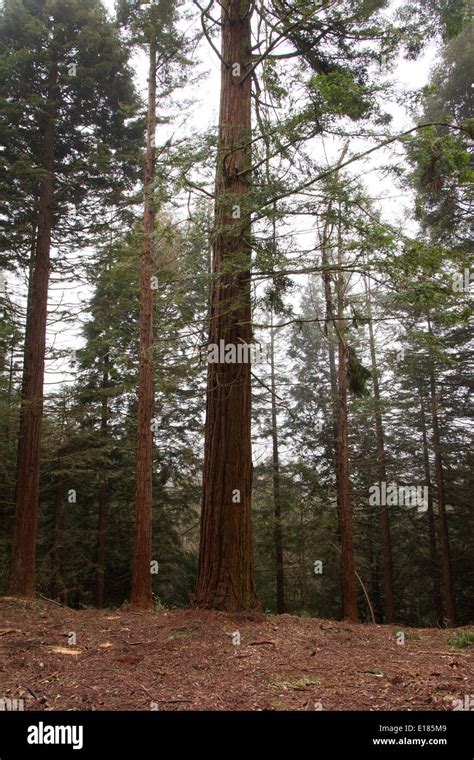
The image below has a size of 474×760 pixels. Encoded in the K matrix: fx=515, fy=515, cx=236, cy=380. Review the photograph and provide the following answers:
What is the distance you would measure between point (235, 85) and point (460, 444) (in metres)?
13.8

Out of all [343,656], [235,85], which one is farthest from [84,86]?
[343,656]

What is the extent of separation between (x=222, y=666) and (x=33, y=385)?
7935 mm

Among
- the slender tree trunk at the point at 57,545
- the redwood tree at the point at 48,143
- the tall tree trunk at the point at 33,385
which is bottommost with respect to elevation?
the slender tree trunk at the point at 57,545

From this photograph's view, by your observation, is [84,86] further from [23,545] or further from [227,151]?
[23,545]

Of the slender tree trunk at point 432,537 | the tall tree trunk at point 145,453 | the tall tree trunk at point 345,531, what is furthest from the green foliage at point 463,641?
the slender tree trunk at point 432,537

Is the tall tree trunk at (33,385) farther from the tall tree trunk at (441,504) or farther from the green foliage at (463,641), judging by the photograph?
the tall tree trunk at (441,504)

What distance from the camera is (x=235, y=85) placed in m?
6.94

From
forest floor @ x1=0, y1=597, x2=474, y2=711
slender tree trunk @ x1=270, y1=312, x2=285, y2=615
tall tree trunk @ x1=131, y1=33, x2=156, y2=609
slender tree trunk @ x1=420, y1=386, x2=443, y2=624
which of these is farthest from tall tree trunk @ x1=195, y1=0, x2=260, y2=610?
slender tree trunk @ x1=420, y1=386, x2=443, y2=624

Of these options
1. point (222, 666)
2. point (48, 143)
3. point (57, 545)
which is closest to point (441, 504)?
point (57, 545)

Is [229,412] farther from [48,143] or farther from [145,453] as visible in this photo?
[48,143]

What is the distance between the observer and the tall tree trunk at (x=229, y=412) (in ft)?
18.7

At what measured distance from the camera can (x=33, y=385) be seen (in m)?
10.5

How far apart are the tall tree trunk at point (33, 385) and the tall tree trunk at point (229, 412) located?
5350mm
